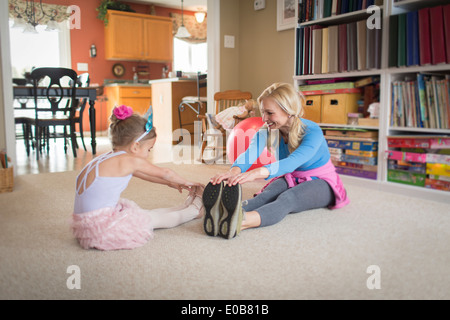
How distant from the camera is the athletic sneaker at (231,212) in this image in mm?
1604

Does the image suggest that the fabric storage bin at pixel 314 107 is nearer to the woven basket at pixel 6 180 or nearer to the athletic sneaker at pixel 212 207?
the athletic sneaker at pixel 212 207

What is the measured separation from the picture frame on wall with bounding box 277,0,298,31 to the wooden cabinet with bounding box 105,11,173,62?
4.18 m

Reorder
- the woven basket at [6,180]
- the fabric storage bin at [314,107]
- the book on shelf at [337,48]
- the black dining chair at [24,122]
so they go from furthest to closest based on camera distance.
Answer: the black dining chair at [24,122] → the fabric storage bin at [314,107] → the book on shelf at [337,48] → the woven basket at [6,180]

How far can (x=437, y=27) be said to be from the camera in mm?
2410

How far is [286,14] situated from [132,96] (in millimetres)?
3799

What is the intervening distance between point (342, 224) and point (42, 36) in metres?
6.54

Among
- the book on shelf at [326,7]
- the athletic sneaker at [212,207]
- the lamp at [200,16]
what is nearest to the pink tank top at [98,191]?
the athletic sneaker at [212,207]

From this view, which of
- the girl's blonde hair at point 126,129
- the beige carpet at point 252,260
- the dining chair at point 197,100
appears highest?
the dining chair at point 197,100

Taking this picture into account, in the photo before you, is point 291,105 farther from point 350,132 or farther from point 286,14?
point 286,14

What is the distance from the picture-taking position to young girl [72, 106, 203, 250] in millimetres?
1592

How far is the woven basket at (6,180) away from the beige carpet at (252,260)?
0.49 metres

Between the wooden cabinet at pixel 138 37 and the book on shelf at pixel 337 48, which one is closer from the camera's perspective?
the book on shelf at pixel 337 48
